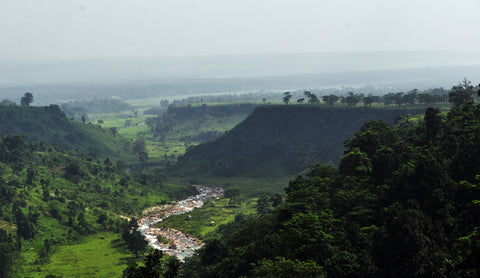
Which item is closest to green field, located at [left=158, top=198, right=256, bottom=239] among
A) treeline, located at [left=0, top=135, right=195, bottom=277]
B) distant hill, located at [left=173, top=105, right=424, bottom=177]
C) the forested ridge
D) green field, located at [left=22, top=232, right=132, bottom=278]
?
treeline, located at [left=0, top=135, right=195, bottom=277]

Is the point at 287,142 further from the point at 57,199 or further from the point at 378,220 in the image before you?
the point at 378,220

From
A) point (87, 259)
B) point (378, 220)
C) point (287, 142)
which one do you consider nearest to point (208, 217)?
point (87, 259)

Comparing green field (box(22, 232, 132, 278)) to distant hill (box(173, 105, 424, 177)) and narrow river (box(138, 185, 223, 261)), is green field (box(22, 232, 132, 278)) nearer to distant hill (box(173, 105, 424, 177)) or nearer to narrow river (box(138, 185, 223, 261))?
narrow river (box(138, 185, 223, 261))

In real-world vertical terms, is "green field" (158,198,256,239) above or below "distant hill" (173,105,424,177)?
below

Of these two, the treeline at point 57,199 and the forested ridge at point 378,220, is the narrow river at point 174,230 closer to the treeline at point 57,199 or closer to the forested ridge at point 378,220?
the treeline at point 57,199

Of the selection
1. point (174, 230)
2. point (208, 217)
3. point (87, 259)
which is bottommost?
point (87, 259)

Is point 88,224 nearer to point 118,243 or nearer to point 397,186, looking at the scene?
point 118,243
